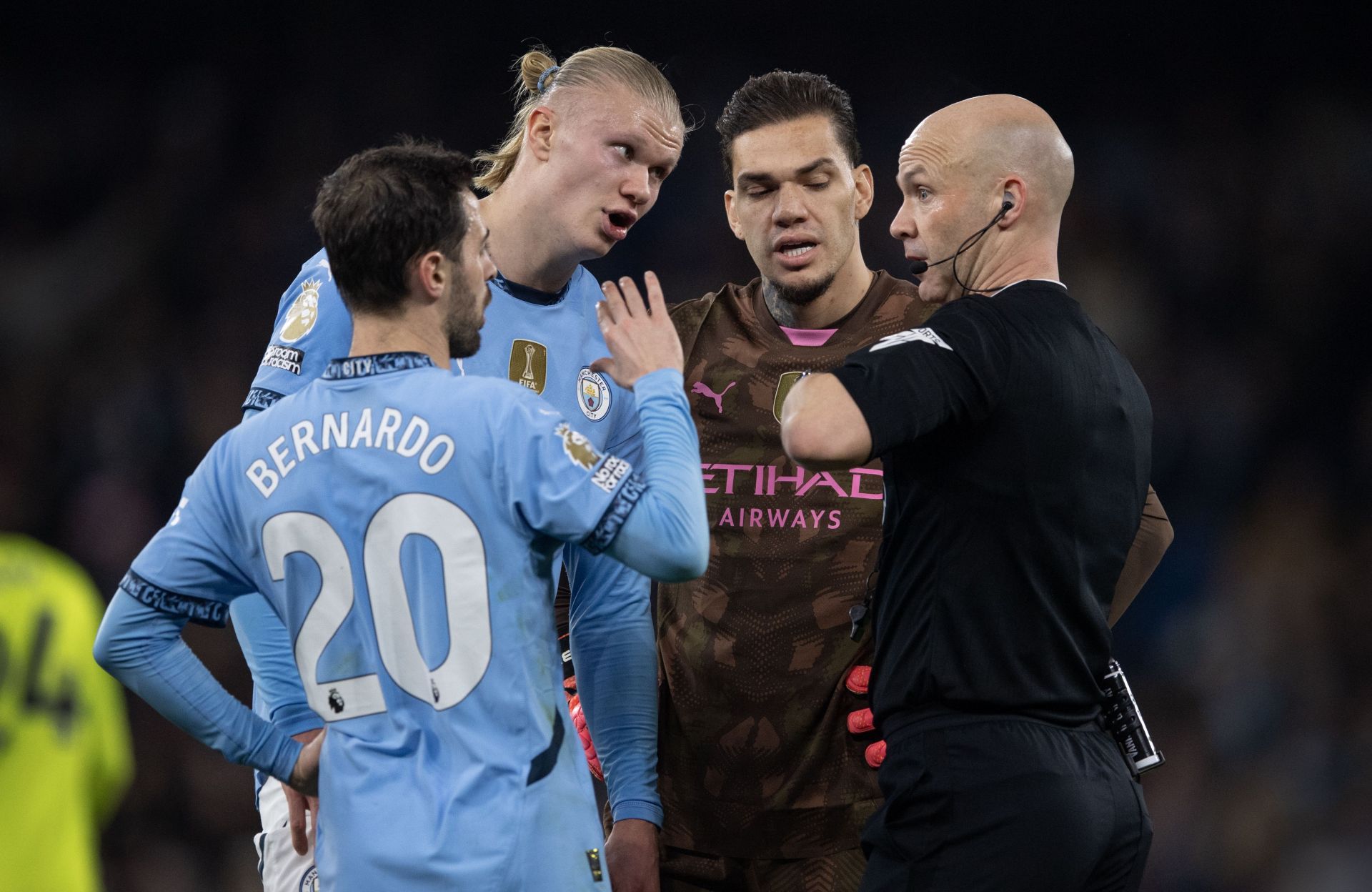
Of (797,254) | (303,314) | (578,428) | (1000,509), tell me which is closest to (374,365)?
(303,314)

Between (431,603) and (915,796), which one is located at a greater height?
(431,603)

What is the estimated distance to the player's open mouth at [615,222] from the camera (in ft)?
10.3

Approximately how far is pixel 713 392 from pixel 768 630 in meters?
0.60

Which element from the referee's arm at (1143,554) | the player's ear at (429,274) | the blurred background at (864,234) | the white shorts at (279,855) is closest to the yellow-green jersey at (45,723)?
the white shorts at (279,855)

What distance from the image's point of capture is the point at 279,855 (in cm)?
305

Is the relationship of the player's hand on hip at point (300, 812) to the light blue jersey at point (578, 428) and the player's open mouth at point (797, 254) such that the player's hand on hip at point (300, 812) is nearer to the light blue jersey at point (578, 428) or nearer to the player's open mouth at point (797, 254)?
the light blue jersey at point (578, 428)

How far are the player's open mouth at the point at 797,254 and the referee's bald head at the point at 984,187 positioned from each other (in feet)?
1.78

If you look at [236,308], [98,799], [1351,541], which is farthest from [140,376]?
[1351,541]

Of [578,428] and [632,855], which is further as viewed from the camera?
[578,428]

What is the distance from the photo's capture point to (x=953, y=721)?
2432 mm

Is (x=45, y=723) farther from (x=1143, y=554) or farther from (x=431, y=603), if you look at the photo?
(x=1143, y=554)

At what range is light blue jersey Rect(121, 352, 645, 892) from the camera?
209cm

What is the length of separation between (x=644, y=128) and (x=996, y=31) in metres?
4.66

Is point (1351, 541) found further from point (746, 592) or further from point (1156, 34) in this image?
point (746, 592)
